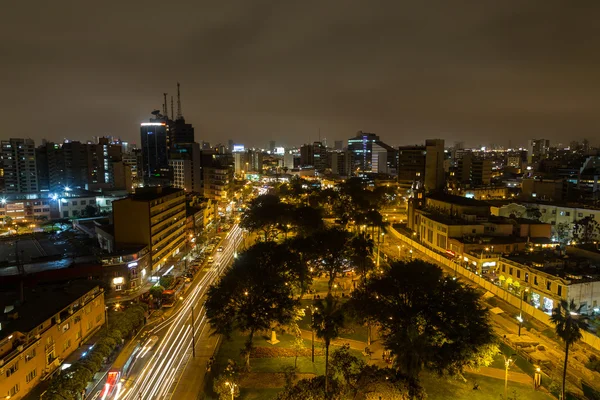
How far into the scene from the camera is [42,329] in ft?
75.3

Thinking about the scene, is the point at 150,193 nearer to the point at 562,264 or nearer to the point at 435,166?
the point at 562,264

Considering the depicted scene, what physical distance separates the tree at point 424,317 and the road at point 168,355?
11767mm

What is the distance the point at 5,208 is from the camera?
67375 mm

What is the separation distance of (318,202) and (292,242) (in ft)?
111

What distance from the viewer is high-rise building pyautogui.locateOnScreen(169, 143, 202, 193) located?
9738 centimetres

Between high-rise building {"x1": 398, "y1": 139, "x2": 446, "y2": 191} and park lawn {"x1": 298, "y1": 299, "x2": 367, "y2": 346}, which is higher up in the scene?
high-rise building {"x1": 398, "y1": 139, "x2": 446, "y2": 191}

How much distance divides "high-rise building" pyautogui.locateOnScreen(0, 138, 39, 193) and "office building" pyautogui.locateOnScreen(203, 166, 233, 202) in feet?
130

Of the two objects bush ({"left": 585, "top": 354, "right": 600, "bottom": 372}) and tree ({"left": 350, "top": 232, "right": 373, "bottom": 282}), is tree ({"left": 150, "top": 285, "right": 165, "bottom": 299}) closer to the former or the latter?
tree ({"left": 350, "top": 232, "right": 373, "bottom": 282})

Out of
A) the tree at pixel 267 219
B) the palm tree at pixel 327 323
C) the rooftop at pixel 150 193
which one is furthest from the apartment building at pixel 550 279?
the rooftop at pixel 150 193

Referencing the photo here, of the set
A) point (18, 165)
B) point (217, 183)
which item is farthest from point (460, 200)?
point (18, 165)

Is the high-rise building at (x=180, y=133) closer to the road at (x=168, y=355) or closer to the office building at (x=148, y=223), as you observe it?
the office building at (x=148, y=223)

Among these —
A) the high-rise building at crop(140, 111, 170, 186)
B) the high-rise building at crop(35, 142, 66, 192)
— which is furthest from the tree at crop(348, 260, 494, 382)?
the high-rise building at crop(140, 111, 170, 186)

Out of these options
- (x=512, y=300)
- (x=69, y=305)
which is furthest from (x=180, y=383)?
(x=512, y=300)

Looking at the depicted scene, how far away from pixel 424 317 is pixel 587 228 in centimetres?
4244
